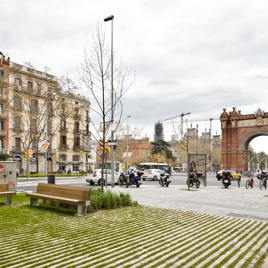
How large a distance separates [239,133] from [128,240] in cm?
6729

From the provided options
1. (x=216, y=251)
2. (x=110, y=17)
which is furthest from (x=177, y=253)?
(x=110, y=17)

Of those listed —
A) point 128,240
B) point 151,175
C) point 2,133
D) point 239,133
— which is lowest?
point 151,175

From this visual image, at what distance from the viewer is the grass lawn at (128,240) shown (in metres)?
4.84

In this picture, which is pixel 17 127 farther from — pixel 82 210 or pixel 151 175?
pixel 82 210

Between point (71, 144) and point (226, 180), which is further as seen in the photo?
point (71, 144)

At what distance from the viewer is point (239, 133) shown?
6850 cm

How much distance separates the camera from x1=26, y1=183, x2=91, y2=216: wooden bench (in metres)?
8.53

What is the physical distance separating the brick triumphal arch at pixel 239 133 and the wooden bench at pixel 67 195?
60165 millimetres

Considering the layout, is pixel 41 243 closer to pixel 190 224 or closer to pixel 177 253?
pixel 177 253

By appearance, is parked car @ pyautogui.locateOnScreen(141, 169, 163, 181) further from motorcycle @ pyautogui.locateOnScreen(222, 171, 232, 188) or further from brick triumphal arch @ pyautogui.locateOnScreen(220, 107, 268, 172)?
brick triumphal arch @ pyautogui.locateOnScreen(220, 107, 268, 172)

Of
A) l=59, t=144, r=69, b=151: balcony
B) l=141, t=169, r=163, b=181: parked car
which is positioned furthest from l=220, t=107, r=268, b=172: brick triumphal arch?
l=59, t=144, r=69, b=151: balcony

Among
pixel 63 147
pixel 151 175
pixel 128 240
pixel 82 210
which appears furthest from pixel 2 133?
pixel 128 240

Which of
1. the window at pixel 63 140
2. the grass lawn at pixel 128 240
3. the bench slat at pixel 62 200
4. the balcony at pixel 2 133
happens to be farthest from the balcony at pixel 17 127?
the grass lawn at pixel 128 240

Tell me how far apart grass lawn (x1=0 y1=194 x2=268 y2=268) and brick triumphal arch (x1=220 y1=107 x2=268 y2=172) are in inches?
2377
